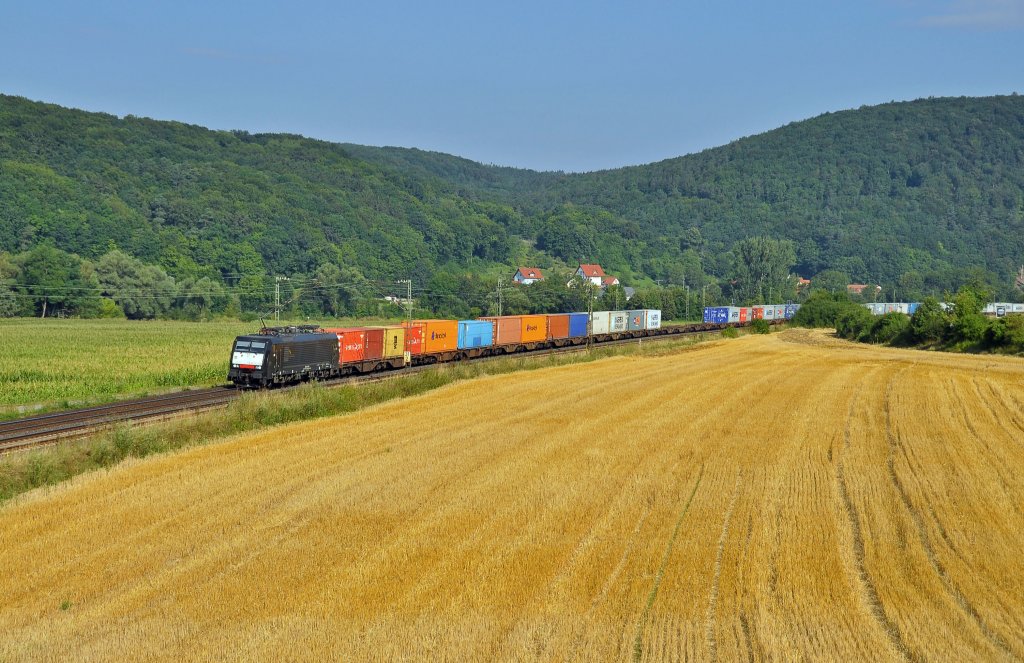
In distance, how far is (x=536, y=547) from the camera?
19.0 m

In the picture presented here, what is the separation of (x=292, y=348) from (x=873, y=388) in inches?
1226

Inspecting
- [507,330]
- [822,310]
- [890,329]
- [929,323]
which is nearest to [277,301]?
[507,330]

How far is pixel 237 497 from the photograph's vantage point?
23.7 m

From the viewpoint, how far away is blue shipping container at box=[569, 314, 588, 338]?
8750 centimetres

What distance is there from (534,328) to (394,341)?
2121 cm

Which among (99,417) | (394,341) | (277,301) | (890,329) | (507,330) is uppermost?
(277,301)

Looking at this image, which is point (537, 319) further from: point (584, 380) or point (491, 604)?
point (491, 604)

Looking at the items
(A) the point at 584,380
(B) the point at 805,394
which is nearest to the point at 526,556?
(B) the point at 805,394

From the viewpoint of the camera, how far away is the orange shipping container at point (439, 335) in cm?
6444

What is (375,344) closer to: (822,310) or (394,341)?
(394,341)

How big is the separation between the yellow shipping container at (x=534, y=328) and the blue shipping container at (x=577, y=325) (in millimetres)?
Result: 5993

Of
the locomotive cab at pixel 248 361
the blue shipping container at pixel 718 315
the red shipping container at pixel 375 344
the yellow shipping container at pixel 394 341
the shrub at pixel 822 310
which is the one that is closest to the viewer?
the locomotive cab at pixel 248 361

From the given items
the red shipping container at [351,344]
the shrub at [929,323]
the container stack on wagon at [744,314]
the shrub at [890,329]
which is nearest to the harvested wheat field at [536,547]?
the red shipping container at [351,344]

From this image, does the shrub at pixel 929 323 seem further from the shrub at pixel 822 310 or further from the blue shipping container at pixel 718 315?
the shrub at pixel 822 310
